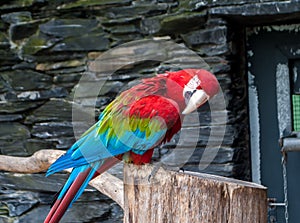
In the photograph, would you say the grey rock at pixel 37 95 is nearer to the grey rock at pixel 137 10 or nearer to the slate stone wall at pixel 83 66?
the slate stone wall at pixel 83 66

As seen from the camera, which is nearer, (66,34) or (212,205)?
(212,205)

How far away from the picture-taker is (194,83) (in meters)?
2.08

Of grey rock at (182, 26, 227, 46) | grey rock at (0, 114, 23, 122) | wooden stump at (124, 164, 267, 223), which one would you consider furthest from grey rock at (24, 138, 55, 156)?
wooden stump at (124, 164, 267, 223)

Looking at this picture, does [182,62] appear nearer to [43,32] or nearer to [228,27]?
[228,27]

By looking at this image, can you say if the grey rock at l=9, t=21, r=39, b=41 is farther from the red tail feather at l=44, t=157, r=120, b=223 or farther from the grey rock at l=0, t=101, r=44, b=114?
the red tail feather at l=44, t=157, r=120, b=223

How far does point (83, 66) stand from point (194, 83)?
136 cm

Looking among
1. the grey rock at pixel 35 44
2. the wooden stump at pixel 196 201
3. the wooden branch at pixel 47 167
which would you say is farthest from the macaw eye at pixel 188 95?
the grey rock at pixel 35 44

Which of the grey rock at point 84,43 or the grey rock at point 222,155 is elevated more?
the grey rock at point 84,43

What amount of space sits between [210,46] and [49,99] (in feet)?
2.61

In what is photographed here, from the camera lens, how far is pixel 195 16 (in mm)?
3164

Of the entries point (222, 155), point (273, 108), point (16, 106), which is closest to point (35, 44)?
point (16, 106)

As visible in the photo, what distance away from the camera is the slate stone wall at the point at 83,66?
3166mm

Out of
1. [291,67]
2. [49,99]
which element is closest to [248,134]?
[291,67]

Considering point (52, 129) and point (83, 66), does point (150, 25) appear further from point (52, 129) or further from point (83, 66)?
point (52, 129)
